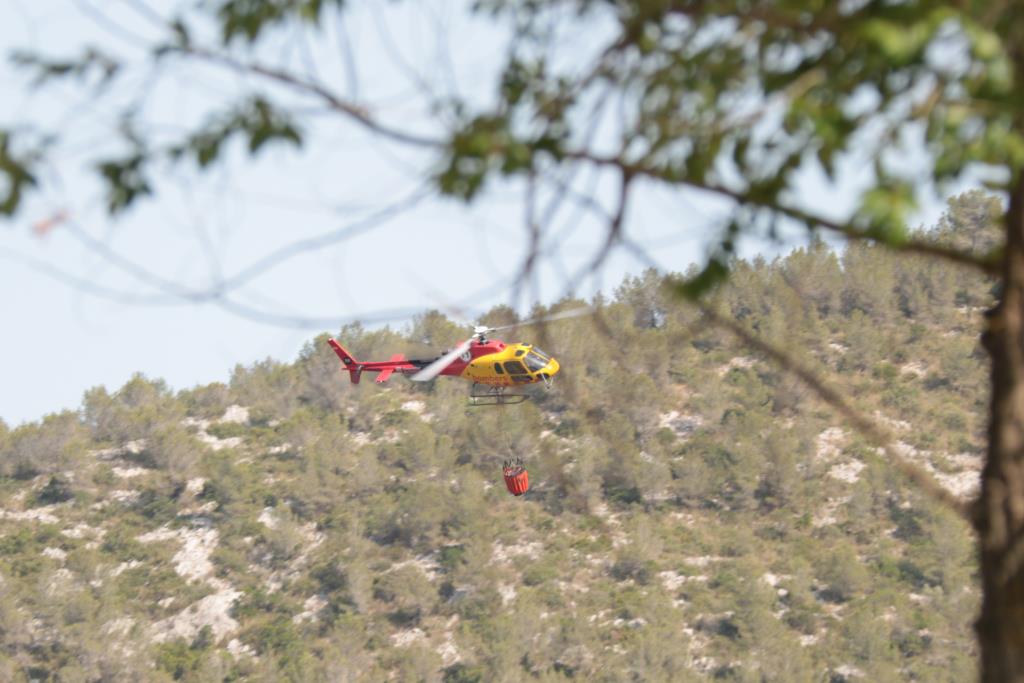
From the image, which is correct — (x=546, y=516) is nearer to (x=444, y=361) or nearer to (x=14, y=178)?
(x=444, y=361)

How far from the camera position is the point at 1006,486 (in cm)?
582

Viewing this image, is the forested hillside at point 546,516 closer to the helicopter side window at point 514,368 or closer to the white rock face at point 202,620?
the white rock face at point 202,620

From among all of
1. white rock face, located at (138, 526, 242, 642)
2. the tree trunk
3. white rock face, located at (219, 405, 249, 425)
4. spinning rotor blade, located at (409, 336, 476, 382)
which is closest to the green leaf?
the tree trunk

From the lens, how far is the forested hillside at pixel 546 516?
206ft

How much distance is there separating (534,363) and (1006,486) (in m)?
25.1

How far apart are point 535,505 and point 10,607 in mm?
21256

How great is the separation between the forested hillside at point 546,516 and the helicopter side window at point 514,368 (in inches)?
942

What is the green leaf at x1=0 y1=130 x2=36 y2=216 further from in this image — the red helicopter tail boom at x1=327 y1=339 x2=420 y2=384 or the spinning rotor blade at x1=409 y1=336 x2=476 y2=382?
the red helicopter tail boom at x1=327 y1=339 x2=420 y2=384

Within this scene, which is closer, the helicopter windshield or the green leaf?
the green leaf

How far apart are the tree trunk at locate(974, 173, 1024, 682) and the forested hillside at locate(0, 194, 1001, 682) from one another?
49.1 m

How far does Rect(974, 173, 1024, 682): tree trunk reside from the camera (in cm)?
568

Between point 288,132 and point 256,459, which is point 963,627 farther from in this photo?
point 288,132

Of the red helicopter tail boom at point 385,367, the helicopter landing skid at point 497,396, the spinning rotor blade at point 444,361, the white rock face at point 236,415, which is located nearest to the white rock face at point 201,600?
the white rock face at point 236,415

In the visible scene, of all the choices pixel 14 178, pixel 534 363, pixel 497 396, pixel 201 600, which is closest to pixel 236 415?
pixel 201 600
